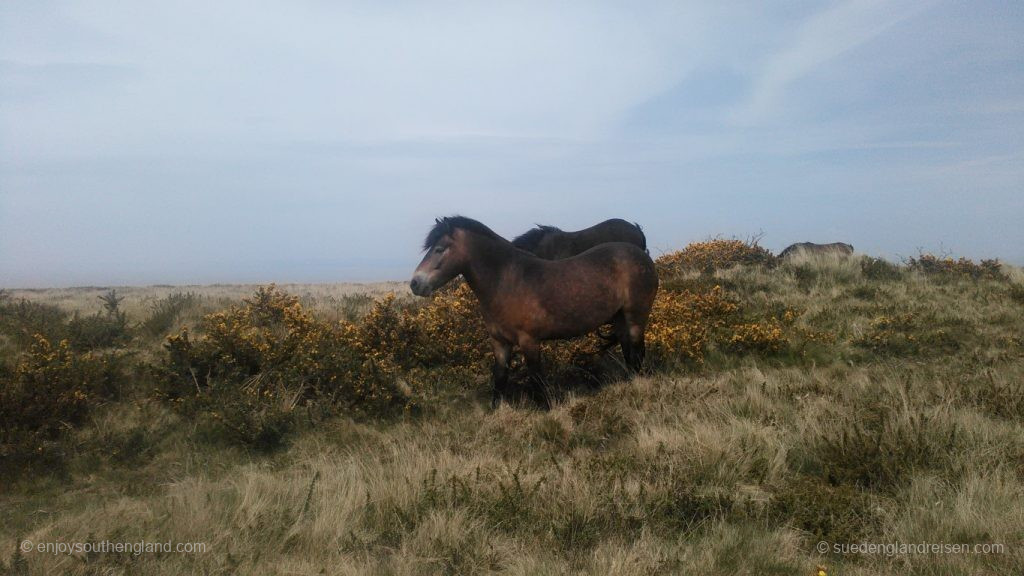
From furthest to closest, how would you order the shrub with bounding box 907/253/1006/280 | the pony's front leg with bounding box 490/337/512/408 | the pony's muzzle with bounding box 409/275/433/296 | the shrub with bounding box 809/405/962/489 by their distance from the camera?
1. the shrub with bounding box 907/253/1006/280
2. the pony's front leg with bounding box 490/337/512/408
3. the pony's muzzle with bounding box 409/275/433/296
4. the shrub with bounding box 809/405/962/489

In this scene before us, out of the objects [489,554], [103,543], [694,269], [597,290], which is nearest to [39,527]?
[103,543]

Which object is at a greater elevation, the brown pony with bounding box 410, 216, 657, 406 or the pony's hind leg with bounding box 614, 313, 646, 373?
the brown pony with bounding box 410, 216, 657, 406

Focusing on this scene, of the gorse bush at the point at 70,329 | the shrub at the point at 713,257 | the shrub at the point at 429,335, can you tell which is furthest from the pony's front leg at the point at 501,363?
the shrub at the point at 713,257

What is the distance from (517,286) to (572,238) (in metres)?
2.64

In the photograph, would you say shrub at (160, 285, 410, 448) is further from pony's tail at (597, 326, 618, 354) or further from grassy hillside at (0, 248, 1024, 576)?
pony's tail at (597, 326, 618, 354)

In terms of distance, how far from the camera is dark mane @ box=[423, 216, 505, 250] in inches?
223

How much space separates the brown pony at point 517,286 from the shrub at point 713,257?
758 centimetres

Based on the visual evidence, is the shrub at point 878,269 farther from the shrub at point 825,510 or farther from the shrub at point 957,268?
the shrub at point 825,510

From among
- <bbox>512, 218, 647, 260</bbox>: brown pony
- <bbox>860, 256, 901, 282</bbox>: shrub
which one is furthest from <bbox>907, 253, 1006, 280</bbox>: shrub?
<bbox>512, 218, 647, 260</bbox>: brown pony

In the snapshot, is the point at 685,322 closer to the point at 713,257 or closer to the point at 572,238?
the point at 572,238

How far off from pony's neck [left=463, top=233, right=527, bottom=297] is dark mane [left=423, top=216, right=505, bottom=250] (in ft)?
0.21

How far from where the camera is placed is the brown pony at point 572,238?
7945 mm

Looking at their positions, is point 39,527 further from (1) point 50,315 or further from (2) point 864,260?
(2) point 864,260

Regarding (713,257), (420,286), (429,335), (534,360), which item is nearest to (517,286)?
(534,360)
